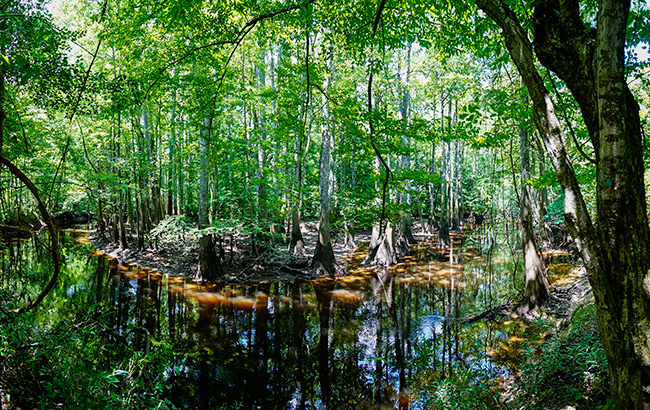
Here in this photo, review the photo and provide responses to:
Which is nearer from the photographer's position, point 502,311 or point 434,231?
point 502,311

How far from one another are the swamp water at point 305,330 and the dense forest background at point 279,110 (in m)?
1.57

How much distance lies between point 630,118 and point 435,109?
75.7 feet

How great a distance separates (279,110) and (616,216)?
1231 centimetres

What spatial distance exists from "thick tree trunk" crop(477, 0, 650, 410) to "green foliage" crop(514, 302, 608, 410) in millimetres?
1530

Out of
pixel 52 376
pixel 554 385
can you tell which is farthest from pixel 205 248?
pixel 554 385

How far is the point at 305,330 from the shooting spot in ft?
26.5

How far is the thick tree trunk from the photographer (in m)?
1.70

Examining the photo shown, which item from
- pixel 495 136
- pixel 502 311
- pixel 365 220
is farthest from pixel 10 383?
pixel 365 220

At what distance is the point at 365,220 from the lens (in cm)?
1256

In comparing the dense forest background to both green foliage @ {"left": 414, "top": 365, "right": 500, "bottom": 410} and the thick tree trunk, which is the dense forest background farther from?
green foliage @ {"left": 414, "top": 365, "right": 500, "bottom": 410}

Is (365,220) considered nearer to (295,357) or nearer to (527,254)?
(527,254)

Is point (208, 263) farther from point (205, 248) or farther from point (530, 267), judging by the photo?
point (530, 267)

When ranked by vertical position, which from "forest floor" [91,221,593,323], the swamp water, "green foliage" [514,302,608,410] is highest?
"green foliage" [514,302,608,410]

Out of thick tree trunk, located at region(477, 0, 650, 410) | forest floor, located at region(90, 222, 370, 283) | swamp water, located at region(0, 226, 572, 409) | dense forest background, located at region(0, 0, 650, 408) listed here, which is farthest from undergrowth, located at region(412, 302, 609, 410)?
forest floor, located at region(90, 222, 370, 283)
